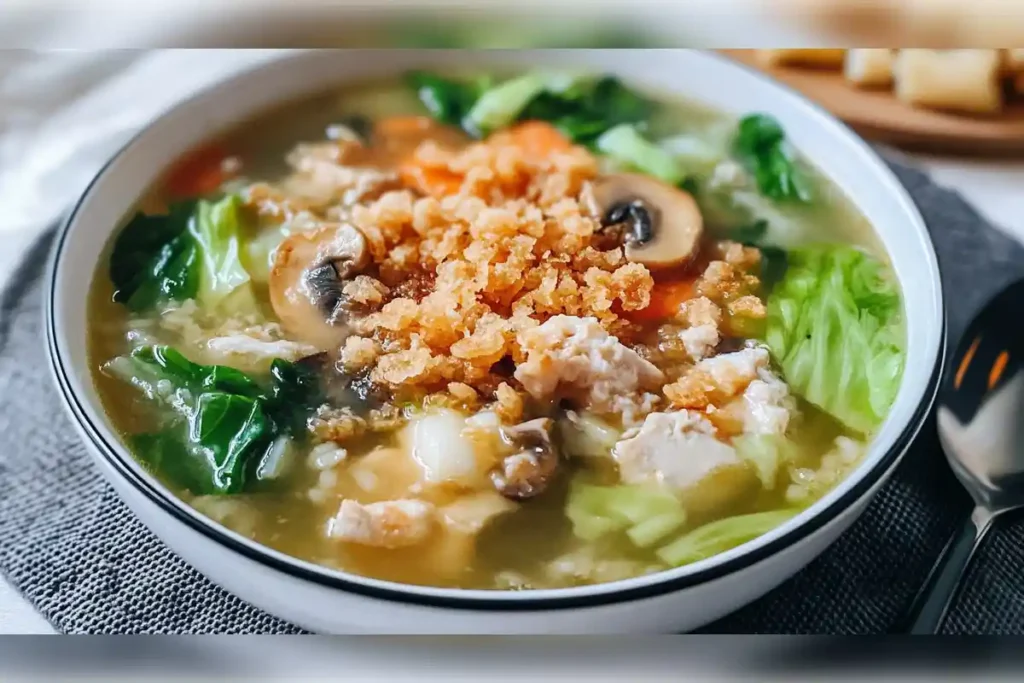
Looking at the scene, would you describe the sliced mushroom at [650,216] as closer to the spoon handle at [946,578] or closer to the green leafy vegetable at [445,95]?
the green leafy vegetable at [445,95]

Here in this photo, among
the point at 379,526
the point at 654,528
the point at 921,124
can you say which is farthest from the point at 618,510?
the point at 921,124

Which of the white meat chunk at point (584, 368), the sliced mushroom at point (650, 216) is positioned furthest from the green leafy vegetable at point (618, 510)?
the sliced mushroom at point (650, 216)

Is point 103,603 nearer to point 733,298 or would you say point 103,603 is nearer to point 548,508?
point 548,508

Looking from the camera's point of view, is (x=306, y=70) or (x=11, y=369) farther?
(x=306, y=70)

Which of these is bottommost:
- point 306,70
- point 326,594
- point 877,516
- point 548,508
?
point 877,516

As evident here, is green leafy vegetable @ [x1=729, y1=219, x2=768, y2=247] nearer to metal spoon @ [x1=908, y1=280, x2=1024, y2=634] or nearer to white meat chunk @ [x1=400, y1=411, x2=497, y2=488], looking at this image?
metal spoon @ [x1=908, y1=280, x2=1024, y2=634]

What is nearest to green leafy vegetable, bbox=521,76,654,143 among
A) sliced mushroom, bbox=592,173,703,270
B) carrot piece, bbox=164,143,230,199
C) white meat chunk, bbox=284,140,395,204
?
sliced mushroom, bbox=592,173,703,270

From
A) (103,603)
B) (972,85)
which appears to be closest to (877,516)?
(103,603)
